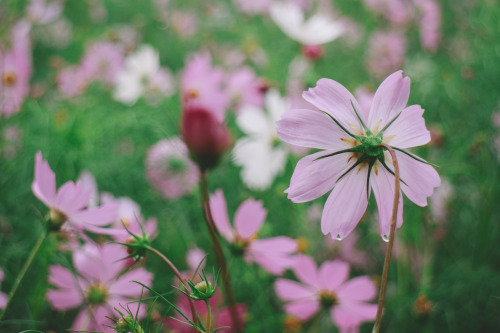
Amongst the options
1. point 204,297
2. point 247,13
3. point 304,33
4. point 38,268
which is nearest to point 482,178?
point 304,33

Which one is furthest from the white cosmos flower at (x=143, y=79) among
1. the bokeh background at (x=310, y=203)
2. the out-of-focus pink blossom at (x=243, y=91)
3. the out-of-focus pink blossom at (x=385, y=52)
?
the out-of-focus pink blossom at (x=385, y=52)

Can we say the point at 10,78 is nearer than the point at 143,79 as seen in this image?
Yes

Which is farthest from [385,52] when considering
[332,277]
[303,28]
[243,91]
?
[332,277]

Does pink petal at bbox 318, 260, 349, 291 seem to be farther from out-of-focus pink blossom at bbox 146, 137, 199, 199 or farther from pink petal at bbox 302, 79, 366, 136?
out-of-focus pink blossom at bbox 146, 137, 199, 199

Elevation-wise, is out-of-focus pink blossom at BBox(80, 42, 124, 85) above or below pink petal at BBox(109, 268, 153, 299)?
above

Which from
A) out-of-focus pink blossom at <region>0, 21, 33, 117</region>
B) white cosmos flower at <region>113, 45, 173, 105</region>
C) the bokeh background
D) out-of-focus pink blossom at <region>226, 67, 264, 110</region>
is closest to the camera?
the bokeh background

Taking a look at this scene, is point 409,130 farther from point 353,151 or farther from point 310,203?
point 310,203

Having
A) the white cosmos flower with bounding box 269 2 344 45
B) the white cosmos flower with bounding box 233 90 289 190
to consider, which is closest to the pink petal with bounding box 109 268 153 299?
the white cosmos flower with bounding box 233 90 289 190
